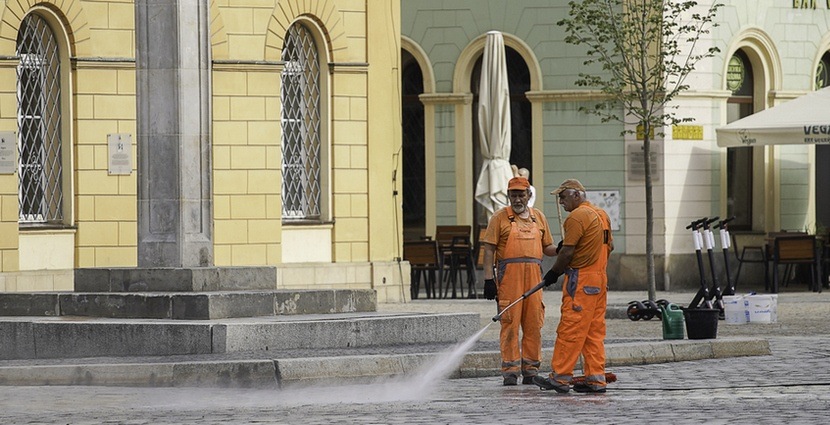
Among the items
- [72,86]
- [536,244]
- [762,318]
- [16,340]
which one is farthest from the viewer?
[72,86]

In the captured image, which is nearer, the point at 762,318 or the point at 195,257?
the point at 195,257

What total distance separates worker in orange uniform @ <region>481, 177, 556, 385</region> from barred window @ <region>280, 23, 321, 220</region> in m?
10.5

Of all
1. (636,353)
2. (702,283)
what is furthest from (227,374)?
(702,283)

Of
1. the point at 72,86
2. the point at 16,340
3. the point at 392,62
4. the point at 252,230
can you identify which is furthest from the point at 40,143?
the point at 16,340

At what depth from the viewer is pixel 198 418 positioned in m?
12.7

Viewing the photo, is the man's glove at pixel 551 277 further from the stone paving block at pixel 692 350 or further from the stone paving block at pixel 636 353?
the stone paving block at pixel 692 350

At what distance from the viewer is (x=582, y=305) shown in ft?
47.5

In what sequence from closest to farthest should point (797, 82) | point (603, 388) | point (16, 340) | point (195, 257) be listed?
point (603, 388)
point (16, 340)
point (195, 257)
point (797, 82)

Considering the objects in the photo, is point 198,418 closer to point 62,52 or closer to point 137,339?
point 137,339

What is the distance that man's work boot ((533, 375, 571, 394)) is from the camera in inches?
571

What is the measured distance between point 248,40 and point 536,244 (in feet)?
34.0

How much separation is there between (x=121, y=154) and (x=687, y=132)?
10768 mm

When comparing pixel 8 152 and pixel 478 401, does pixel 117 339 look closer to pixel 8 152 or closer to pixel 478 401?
pixel 478 401

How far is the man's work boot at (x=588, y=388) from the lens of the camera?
47.3 ft
